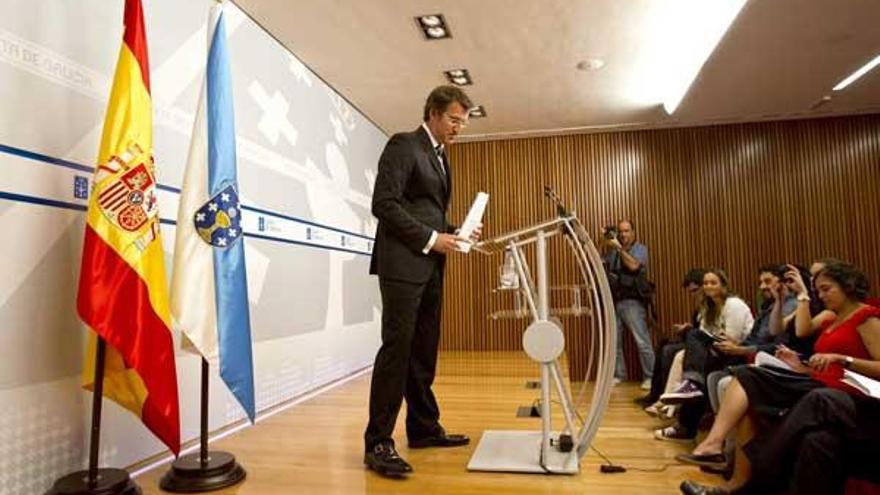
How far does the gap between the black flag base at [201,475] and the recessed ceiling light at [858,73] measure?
4.82 metres

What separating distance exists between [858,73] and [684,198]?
5.82ft

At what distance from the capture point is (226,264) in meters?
2.14

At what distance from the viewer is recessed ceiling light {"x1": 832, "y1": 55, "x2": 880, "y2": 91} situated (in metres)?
4.04

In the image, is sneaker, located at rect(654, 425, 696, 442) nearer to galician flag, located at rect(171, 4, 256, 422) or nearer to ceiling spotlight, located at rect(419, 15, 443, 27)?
galician flag, located at rect(171, 4, 256, 422)

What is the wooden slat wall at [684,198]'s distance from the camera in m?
5.32

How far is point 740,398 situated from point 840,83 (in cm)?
348

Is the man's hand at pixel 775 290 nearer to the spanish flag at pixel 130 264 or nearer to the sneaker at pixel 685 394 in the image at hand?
the sneaker at pixel 685 394

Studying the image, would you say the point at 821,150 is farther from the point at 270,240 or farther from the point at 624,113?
the point at 270,240

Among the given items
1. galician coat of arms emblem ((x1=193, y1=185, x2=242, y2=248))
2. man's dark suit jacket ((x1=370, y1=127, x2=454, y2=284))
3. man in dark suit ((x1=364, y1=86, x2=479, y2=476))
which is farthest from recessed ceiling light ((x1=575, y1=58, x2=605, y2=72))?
galician coat of arms emblem ((x1=193, y1=185, x2=242, y2=248))

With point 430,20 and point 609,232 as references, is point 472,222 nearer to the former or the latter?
point 430,20

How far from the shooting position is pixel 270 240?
11.2ft

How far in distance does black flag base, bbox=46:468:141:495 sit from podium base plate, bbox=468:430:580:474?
3.97ft

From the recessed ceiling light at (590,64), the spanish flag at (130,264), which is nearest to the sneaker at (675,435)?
the spanish flag at (130,264)

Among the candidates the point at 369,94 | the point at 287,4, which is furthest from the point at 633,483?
the point at 369,94
